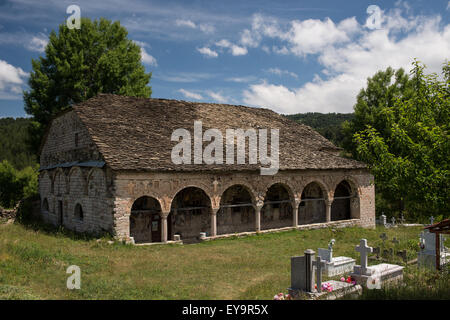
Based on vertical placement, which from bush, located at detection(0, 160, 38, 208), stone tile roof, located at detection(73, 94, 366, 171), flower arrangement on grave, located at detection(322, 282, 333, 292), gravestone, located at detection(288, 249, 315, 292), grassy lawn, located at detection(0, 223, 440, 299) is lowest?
grassy lawn, located at detection(0, 223, 440, 299)

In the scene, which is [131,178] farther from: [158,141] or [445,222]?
[445,222]

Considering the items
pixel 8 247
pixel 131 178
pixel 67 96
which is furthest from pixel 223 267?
pixel 67 96

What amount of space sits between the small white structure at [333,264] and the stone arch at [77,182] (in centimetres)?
1167

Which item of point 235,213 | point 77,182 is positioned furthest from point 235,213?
point 77,182

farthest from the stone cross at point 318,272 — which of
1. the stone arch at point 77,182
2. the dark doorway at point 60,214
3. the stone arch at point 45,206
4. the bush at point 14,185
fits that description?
the bush at point 14,185

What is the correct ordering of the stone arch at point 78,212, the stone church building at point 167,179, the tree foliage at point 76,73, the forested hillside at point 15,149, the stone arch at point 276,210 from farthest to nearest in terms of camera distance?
the forested hillside at point 15,149, the tree foliage at point 76,73, the stone arch at point 276,210, the stone arch at point 78,212, the stone church building at point 167,179

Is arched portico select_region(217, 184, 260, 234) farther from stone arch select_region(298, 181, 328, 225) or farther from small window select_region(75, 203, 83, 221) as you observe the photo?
small window select_region(75, 203, 83, 221)

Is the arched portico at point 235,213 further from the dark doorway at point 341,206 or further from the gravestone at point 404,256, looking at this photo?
the gravestone at point 404,256

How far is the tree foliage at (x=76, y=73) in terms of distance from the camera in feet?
90.5

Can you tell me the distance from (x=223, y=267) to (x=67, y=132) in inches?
494

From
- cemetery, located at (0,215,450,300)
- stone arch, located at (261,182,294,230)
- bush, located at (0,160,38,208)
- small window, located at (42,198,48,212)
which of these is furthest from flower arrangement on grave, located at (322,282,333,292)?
bush, located at (0,160,38,208)

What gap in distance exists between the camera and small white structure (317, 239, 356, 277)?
1101cm

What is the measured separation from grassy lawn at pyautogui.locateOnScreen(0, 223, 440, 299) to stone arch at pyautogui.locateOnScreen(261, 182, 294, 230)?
4.53m

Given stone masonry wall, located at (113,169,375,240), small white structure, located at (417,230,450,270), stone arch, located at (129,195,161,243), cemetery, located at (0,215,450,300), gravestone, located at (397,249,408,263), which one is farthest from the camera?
stone arch, located at (129,195,161,243)
